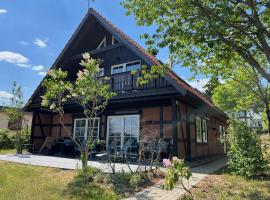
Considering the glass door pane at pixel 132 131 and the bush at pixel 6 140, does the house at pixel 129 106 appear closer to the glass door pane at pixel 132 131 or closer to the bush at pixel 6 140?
the glass door pane at pixel 132 131

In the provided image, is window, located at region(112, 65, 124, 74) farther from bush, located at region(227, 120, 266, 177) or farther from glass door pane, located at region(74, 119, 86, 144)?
bush, located at region(227, 120, 266, 177)

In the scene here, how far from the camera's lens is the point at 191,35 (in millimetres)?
6562

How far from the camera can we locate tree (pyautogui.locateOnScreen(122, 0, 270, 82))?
19.9 ft

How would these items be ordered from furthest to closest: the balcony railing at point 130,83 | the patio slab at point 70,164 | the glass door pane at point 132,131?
the glass door pane at point 132,131 < the balcony railing at point 130,83 < the patio slab at point 70,164

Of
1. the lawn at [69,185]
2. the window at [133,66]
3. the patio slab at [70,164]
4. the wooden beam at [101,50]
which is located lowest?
the lawn at [69,185]

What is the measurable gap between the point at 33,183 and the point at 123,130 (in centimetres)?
604

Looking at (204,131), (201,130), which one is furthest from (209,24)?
(204,131)

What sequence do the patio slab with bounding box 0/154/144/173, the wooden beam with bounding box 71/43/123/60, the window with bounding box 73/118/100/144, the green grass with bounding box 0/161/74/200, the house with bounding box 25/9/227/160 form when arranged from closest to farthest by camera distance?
the green grass with bounding box 0/161/74/200, the patio slab with bounding box 0/154/144/173, the house with bounding box 25/9/227/160, the wooden beam with bounding box 71/43/123/60, the window with bounding box 73/118/100/144

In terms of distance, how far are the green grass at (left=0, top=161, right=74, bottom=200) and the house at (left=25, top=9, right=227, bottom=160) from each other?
3.55 metres

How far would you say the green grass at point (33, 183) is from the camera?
5543mm

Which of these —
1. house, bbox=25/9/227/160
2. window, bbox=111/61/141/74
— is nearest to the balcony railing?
house, bbox=25/9/227/160

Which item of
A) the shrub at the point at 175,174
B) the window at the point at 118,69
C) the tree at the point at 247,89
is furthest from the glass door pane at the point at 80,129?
the shrub at the point at 175,174

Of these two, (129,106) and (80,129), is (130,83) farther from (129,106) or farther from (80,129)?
(80,129)

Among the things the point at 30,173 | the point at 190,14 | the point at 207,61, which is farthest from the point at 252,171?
Answer: the point at 30,173
